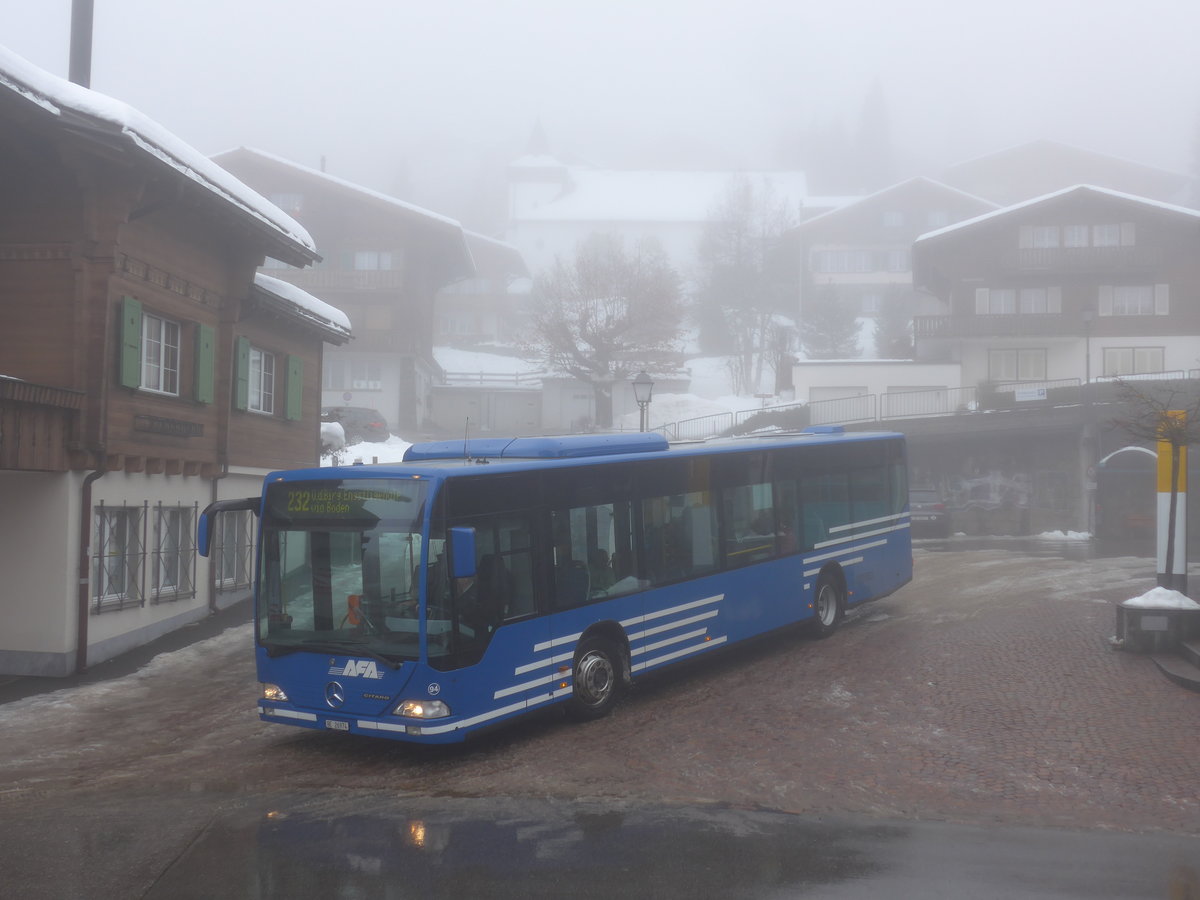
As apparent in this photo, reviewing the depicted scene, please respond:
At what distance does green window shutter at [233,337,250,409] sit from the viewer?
63.4 ft

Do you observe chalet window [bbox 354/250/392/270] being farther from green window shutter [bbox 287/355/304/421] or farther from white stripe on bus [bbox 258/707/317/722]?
white stripe on bus [bbox 258/707/317/722]

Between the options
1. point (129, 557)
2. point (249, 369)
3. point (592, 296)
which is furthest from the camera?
point (592, 296)

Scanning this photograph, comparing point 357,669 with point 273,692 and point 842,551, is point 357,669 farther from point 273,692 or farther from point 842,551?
point 842,551

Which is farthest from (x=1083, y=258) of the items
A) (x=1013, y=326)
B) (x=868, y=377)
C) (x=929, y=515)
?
(x=929, y=515)

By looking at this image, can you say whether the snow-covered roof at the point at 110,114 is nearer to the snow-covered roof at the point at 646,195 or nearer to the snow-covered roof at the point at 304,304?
the snow-covered roof at the point at 304,304

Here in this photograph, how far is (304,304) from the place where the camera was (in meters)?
22.0

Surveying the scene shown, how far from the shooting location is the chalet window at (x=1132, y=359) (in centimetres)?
4778

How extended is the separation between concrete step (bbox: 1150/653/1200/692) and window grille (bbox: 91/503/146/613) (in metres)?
13.2

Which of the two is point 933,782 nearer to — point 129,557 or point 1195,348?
point 129,557

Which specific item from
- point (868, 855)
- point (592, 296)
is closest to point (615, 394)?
point (592, 296)

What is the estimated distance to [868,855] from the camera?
696cm

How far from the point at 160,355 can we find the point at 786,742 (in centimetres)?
1153

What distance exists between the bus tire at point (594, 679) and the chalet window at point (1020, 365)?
1650 inches

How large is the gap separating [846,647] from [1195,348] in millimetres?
39936
